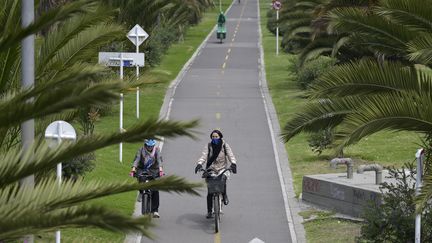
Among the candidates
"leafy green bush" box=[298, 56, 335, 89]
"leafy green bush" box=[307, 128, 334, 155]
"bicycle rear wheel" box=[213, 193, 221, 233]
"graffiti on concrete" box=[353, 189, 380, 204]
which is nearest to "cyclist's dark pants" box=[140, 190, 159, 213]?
"bicycle rear wheel" box=[213, 193, 221, 233]

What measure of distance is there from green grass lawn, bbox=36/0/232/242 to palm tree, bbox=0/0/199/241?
321 mm

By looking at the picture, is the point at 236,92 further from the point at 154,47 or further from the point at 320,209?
the point at 320,209

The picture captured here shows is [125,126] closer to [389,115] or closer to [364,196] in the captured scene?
[364,196]

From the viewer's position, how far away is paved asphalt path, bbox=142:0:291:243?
18.5 metres

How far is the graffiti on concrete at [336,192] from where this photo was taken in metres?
19.7

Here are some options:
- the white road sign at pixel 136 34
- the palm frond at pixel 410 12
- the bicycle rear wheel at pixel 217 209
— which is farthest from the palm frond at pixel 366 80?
the white road sign at pixel 136 34

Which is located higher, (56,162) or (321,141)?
(56,162)

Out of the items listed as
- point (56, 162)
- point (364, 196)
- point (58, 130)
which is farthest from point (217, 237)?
point (56, 162)

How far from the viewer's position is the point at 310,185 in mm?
20766

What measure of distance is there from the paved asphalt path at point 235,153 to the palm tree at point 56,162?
1.77 feet

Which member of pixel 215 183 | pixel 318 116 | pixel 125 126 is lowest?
pixel 215 183

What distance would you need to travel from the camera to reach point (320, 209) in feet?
66.1

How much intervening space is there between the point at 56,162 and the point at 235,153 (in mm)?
20232

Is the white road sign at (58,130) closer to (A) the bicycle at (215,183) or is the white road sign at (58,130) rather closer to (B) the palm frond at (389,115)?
(B) the palm frond at (389,115)
